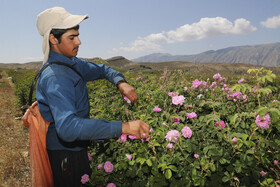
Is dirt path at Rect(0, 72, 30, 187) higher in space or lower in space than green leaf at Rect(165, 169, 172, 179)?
lower

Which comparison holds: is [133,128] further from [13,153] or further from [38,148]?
[13,153]

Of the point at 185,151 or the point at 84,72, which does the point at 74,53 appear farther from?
the point at 185,151

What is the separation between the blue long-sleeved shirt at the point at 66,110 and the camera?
3.88 ft

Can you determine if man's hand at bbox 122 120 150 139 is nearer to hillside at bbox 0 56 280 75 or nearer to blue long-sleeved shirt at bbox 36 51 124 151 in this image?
blue long-sleeved shirt at bbox 36 51 124 151

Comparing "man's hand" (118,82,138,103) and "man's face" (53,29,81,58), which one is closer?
"man's face" (53,29,81,58)

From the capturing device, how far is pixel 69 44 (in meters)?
1.56

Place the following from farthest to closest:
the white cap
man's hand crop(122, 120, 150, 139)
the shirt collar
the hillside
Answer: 1. the hillside
2. the shirt collar
3. the white cap
4. man's hand crop(122, 120, 150, 139)

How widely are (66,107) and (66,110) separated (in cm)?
2

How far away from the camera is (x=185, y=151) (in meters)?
1.79

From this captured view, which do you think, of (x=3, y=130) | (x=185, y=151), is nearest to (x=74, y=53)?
(x=185, y=151)

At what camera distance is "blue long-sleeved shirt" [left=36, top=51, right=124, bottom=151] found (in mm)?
1183

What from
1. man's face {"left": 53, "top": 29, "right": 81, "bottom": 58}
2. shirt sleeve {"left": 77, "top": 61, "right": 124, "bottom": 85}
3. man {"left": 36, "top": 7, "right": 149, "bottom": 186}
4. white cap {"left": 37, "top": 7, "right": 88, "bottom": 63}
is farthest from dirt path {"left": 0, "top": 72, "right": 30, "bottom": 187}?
white cap {"left": 37, "top": 7, "right": 88, "bottom": 63}

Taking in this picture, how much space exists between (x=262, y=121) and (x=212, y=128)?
0.46 metres

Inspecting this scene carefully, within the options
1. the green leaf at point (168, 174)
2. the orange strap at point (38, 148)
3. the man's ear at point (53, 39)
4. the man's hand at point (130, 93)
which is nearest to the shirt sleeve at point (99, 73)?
the man's hand at point (130, 93)
